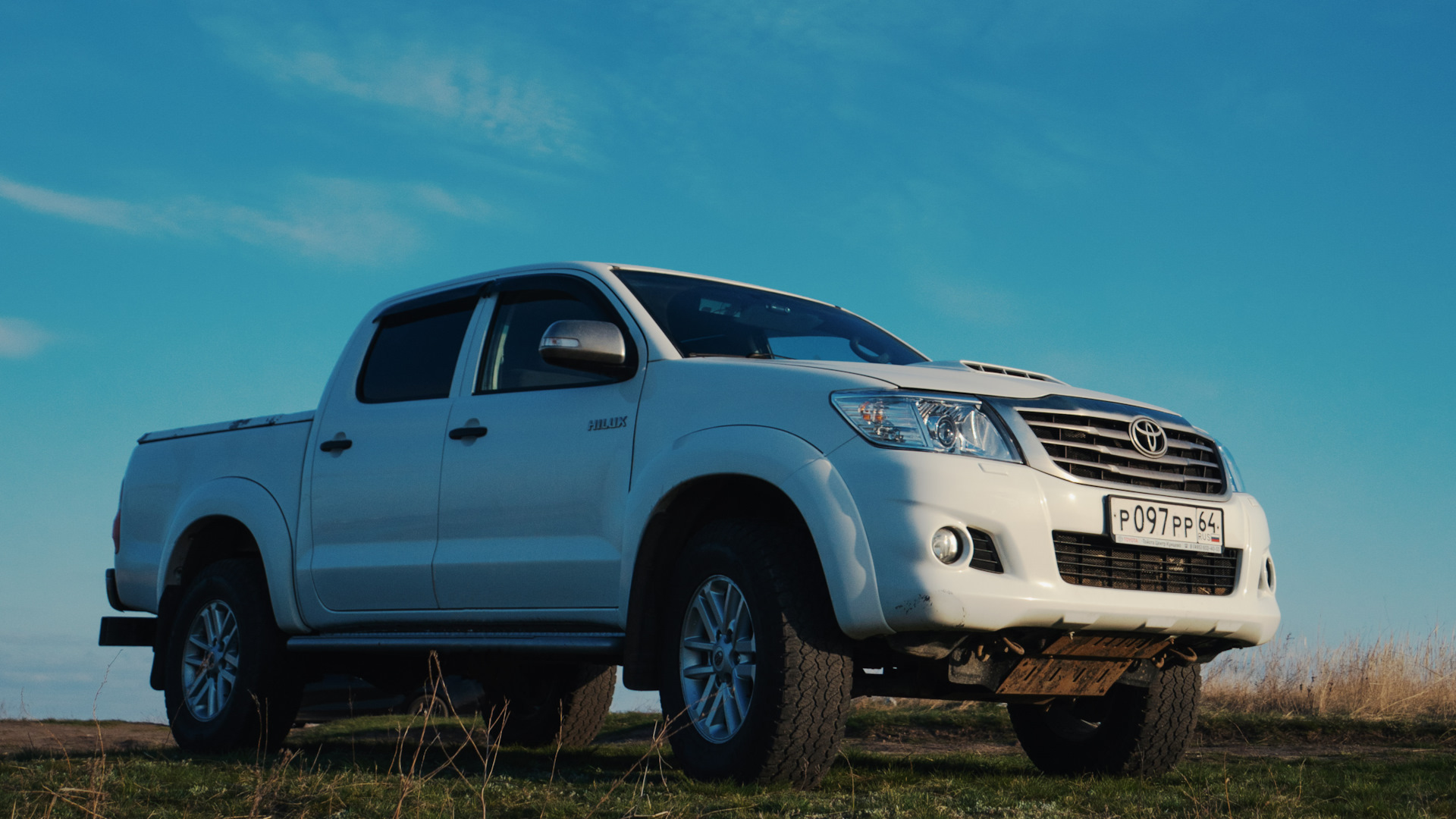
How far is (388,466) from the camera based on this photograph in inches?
244

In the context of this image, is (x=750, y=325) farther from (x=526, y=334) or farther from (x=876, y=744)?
(x=876, y=744)

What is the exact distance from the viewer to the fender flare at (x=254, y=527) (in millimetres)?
Answer: 6645

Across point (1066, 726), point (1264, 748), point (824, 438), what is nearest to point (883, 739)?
point (1264, 748)

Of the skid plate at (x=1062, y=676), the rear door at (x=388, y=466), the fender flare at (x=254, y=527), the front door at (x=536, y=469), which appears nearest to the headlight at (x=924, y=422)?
the skid plate at (x=1062, y=676)

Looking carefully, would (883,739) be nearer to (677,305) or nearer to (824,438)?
(677,305)

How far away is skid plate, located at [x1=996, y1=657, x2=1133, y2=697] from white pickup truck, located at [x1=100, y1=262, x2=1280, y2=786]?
15mm

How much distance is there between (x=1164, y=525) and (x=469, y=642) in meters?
2.89

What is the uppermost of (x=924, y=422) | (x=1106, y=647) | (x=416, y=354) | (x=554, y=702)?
(x=416, y=354)

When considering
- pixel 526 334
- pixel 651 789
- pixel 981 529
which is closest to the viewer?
pixel 981 529

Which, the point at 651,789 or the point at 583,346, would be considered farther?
the point at 583,346

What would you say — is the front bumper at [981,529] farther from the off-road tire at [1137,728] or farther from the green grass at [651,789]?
the off-road tire at [1137,728]

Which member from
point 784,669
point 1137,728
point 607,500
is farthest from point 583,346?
point 1137,728

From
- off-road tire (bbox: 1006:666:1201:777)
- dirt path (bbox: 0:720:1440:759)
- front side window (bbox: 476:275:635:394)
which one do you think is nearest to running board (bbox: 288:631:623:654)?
front side window (bbox: 476:275:635:394)

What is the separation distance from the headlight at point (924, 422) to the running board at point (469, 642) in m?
1.37
